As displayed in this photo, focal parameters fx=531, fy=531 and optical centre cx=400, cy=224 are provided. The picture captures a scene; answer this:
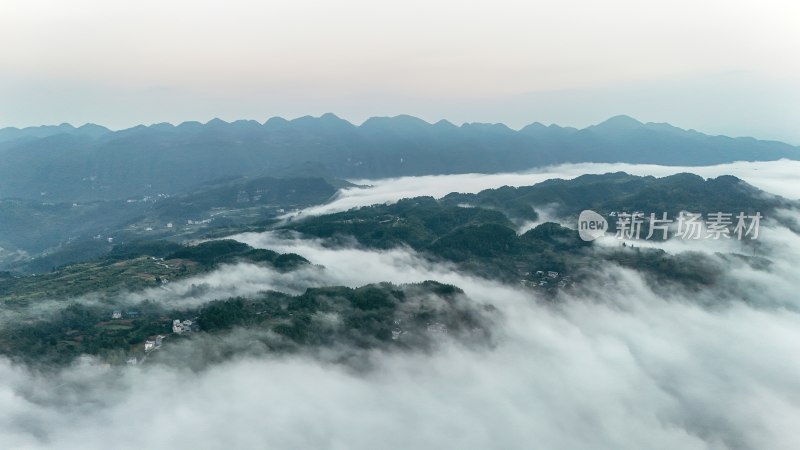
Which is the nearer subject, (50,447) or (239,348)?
(50,447)

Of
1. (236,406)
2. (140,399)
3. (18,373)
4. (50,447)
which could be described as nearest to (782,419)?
(236,406)

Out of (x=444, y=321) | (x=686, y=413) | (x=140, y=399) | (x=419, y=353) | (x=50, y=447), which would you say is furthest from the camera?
(x=444, y=321)

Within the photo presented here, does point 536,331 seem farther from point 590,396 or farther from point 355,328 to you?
point 355,328

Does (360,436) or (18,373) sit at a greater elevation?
(18,373)

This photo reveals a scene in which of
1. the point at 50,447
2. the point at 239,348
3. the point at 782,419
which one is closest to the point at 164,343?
the point at 239,348

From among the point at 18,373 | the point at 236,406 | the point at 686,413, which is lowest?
the point at 686,413

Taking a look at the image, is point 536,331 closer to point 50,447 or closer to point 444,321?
point 444,321

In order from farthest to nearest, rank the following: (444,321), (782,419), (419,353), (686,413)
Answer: (444,321) < (419,353) < (686,413) < (782,419)

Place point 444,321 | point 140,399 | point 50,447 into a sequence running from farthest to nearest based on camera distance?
point 444,321 → point 140,399 → point 50,447

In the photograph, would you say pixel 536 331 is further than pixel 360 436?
Yes
